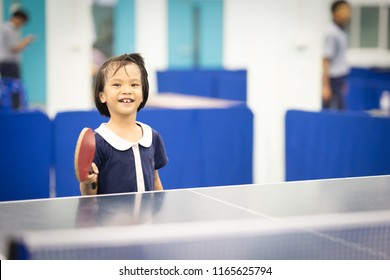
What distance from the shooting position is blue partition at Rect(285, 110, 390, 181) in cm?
503

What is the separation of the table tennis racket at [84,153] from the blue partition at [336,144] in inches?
108

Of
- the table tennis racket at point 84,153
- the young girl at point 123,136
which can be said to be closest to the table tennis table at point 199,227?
the table tennis racket at point 84,153

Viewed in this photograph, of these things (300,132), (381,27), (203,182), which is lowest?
(203,182)

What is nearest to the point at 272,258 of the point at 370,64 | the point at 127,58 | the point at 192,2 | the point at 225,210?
the point at 225,210

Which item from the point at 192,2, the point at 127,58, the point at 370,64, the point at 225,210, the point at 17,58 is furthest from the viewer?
the point at 192,2

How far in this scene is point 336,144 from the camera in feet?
17.4

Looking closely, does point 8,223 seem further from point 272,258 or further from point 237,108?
point 237,108

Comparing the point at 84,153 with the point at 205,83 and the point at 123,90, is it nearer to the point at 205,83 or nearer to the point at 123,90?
the point at 123,90

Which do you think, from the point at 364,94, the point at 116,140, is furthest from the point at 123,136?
the point at 364,94

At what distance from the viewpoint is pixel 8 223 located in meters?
2.16

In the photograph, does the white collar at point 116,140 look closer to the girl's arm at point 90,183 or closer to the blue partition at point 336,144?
the girl's arm at point 90,183

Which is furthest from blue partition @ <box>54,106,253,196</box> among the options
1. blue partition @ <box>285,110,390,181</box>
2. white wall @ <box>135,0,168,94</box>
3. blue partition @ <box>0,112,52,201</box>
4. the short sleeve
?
white wall @ <box>135,0,168,94</box>

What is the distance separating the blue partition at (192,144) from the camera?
4.93 meters
